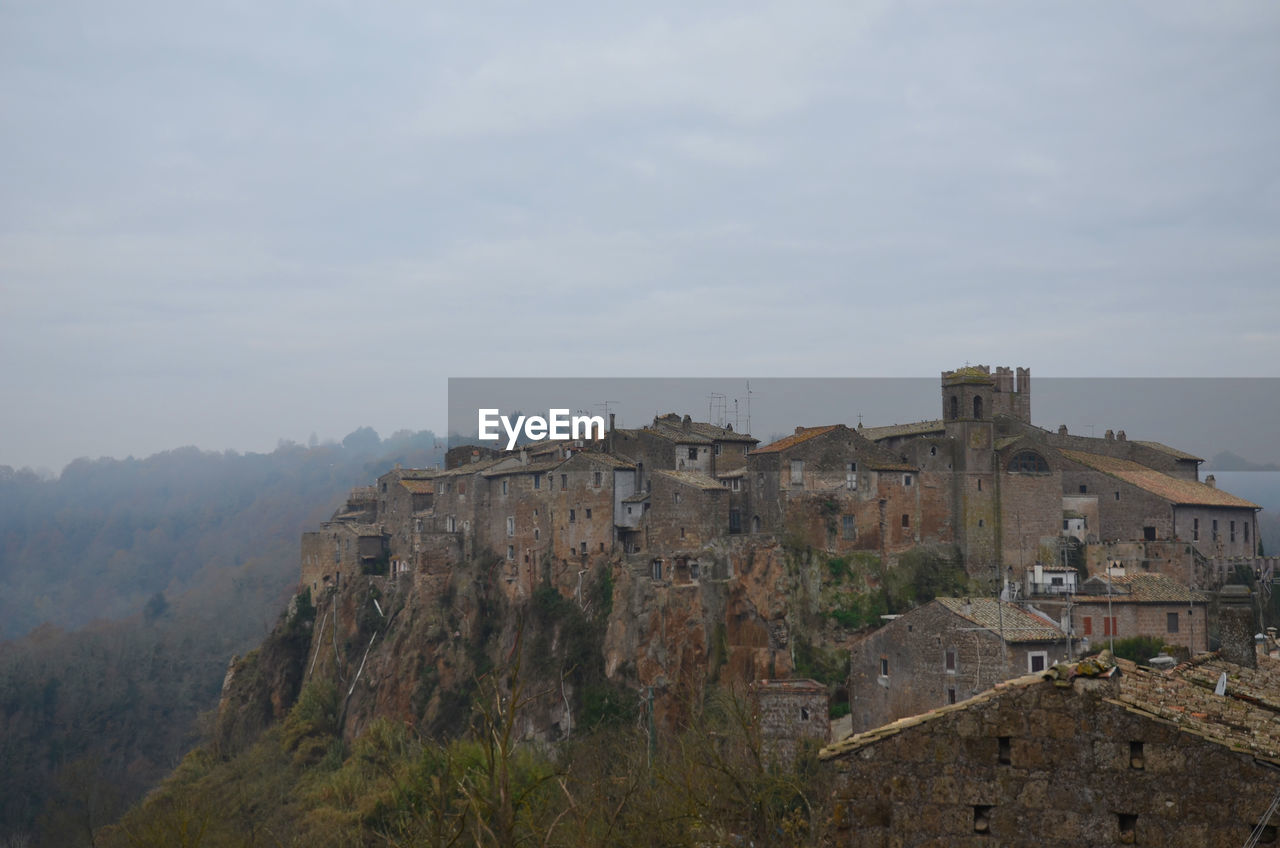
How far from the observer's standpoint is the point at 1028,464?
2351 inches

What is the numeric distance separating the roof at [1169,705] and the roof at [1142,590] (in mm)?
36238

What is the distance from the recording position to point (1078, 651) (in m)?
49.7

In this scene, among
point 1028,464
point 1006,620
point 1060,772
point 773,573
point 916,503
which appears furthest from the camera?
point 916,503

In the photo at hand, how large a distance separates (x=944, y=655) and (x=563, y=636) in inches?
846

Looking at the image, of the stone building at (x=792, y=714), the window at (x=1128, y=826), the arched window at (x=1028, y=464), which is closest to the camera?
the window at (x=1128, y=826)

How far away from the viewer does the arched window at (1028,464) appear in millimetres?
59478

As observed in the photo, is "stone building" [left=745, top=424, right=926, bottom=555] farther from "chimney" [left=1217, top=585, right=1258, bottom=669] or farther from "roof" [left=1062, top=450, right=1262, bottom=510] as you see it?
"chimney" [left=1217, top=585, right=1258, bottom=669]

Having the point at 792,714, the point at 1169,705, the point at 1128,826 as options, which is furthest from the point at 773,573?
the point at 1128,826

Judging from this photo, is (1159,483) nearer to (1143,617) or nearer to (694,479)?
(1143,617)

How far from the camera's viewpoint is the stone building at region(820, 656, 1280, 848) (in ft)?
43.2

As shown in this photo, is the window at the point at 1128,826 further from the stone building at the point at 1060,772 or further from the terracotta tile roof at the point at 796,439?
the terracotta tile roof at the point at 796,439

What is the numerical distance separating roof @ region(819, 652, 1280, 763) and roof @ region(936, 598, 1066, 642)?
1194 inches

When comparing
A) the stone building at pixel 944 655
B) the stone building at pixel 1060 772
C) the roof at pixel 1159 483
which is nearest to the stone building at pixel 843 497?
the roof at pixel 1159 483

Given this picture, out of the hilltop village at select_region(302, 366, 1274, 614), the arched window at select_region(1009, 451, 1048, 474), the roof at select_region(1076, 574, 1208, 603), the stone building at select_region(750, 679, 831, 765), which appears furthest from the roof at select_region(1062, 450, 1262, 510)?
the stone building at select_region(750, 679, 831, 765)
